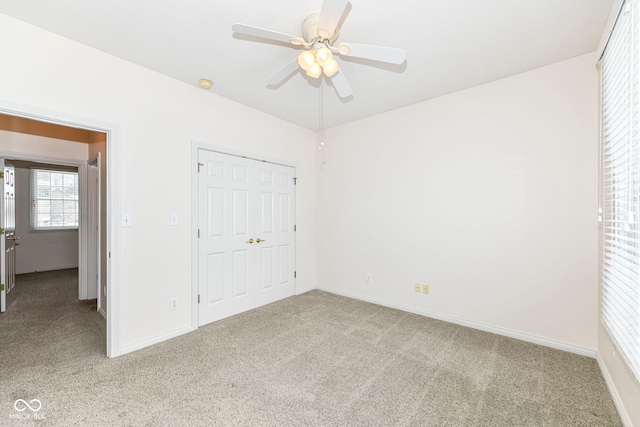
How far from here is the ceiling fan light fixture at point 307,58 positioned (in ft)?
5.74

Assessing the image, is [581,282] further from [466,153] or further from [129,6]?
[129,6]

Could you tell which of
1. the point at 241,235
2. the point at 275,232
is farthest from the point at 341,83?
the point at 275,232

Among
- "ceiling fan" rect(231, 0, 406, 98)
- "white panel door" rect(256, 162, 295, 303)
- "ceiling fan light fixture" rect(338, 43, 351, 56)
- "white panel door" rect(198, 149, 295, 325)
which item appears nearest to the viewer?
"ceiling fan" rect(231, 0, 406, 98)

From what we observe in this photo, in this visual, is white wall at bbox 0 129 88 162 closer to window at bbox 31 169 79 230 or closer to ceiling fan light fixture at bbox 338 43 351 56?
window at bbox 31 169 79 230

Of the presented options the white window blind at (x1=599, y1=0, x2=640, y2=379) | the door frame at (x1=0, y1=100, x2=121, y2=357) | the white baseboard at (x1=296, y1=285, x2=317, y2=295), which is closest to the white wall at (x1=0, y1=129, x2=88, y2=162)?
the door frame at (x1=0, y1=100, x2=121, y2=357)

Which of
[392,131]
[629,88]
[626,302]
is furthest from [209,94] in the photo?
[626,302]

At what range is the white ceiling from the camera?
181 centimetres

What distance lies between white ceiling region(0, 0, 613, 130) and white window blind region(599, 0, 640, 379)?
411 mm

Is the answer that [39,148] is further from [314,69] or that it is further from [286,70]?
[314,69]

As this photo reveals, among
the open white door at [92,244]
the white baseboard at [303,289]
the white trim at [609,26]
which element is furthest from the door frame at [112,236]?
the white trim at [609,26]

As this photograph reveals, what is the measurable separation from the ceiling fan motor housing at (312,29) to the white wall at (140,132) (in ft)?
5.51

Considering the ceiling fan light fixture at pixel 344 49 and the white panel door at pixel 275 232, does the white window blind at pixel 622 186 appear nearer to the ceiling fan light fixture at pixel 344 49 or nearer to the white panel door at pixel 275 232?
the ceiling fan light fixture at pixel 344 49

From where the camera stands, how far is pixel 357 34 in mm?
2066

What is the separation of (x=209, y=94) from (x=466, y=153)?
3.02 m
